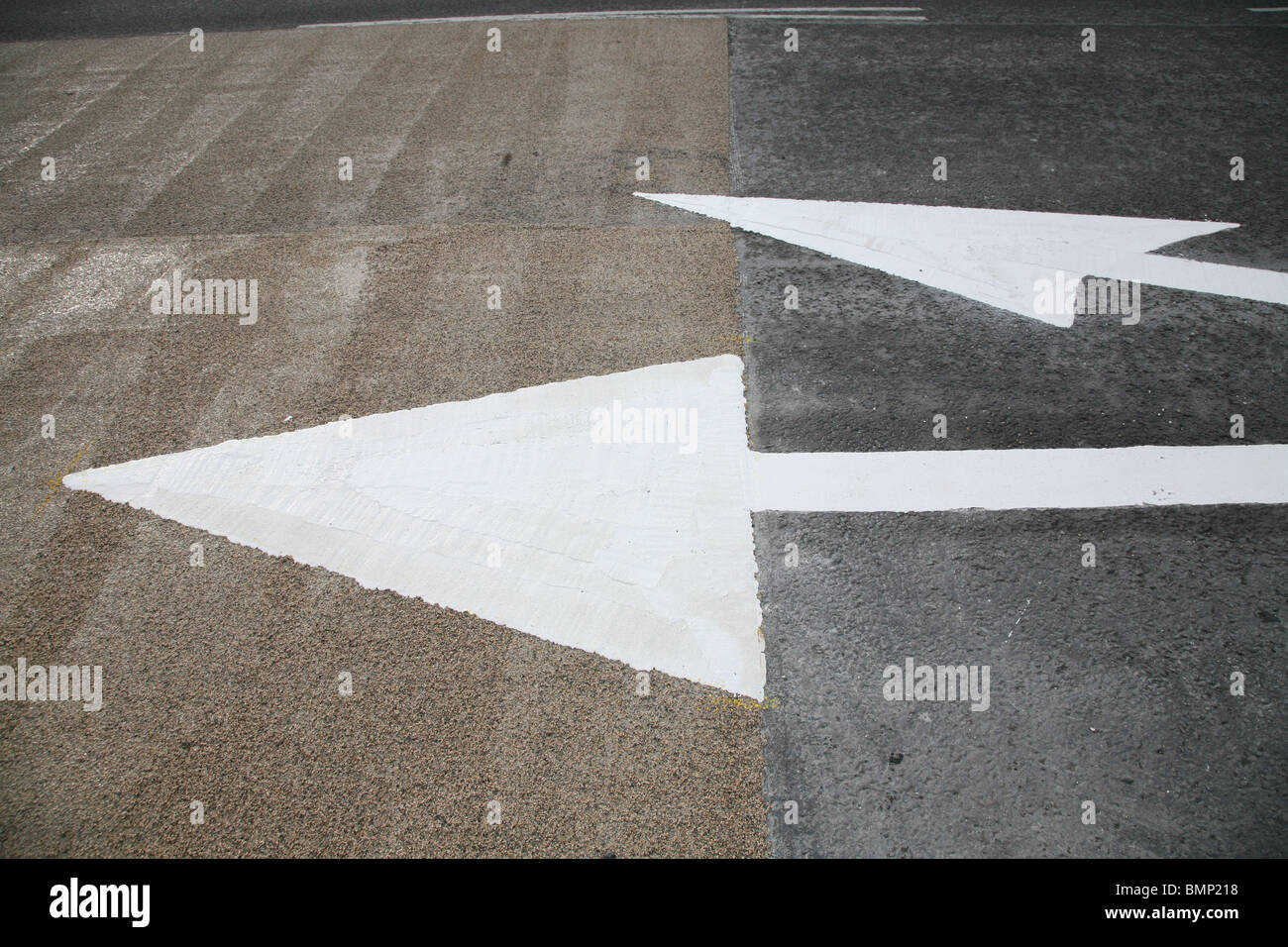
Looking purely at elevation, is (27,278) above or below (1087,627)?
above

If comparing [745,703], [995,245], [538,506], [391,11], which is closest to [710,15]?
Answer: [391,11]

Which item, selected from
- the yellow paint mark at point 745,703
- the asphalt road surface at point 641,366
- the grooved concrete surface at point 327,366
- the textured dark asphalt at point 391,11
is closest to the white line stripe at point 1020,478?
the asphalt road surface at point 641,366

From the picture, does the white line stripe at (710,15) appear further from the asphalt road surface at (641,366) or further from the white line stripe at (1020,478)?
the white line stripe at (1020,478)

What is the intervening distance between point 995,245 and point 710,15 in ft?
21.7

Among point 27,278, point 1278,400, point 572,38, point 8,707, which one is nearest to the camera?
point 8,707

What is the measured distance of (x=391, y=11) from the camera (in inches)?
472

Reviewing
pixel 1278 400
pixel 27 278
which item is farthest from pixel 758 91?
pixel 27 278

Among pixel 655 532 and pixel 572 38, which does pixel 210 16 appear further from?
pixel 655 532

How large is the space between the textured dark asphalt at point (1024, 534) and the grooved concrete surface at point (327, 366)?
1.61 feet

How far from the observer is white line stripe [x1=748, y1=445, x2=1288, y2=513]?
461cm

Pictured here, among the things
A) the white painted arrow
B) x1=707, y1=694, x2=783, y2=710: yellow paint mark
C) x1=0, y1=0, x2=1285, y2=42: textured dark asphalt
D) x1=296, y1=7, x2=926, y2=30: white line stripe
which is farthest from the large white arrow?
x1=0, y1=0, x2=1285, y2=42: textured dark asphalt

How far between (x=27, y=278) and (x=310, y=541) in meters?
4.18

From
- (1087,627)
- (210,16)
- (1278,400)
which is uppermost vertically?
(210,16)

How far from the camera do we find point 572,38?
10836 millimetres
